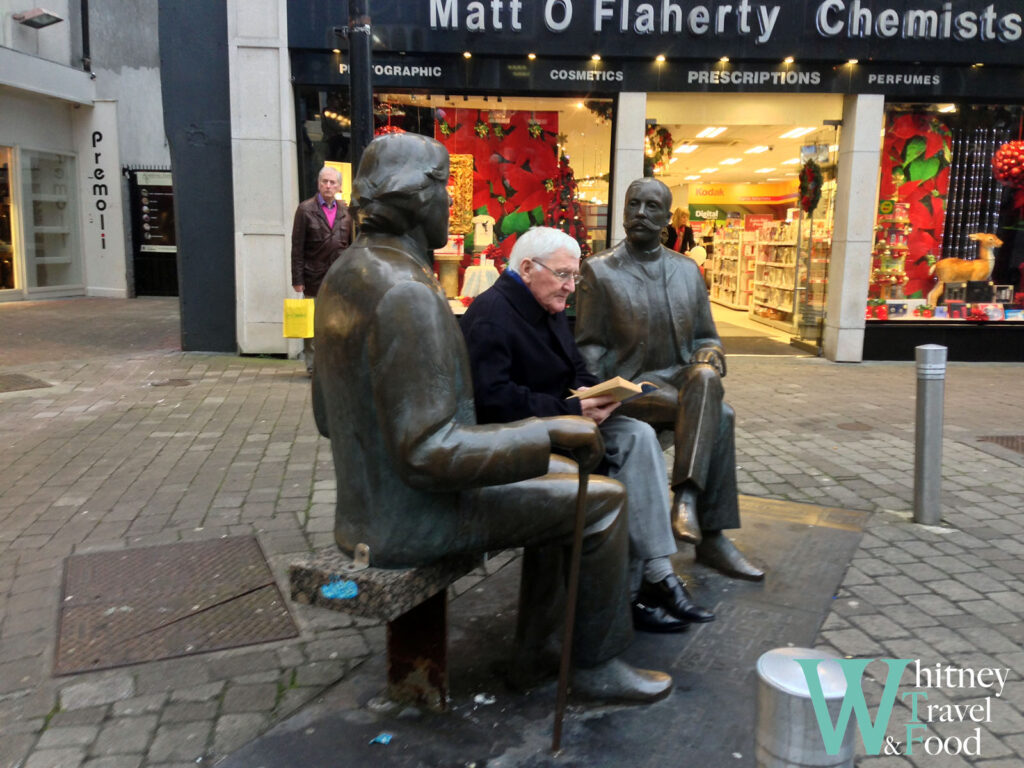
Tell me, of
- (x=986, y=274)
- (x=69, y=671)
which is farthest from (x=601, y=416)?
(x=986, y=274)

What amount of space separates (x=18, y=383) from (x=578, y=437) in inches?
321

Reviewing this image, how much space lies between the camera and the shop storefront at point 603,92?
1012 cm

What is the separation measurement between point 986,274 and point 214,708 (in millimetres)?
10966

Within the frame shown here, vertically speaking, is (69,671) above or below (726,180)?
below

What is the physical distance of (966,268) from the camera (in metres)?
11.1

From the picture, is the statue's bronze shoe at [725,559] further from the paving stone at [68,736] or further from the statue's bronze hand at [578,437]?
the paving stone at [68,736]

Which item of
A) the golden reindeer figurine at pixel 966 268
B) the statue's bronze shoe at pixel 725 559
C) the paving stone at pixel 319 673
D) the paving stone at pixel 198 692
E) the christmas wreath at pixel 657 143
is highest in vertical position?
the christmas wreath at pixel 657 143

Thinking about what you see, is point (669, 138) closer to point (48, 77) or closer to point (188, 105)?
point (188, 105)

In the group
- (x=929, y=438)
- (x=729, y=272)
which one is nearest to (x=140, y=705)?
(x=929, y=438)

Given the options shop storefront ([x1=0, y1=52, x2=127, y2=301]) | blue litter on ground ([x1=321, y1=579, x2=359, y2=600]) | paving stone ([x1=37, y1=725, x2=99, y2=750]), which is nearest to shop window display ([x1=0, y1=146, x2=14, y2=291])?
shop storefront ([x1=0, y1=52, x2=127, y2=301])

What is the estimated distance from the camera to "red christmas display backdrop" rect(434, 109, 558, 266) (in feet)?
35.6

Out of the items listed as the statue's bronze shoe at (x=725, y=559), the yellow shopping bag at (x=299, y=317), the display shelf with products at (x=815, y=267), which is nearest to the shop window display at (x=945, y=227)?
the display shelf with products at (x=815, y=267)

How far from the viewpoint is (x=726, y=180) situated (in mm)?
19188

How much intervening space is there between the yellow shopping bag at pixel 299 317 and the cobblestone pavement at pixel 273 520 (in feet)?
1.71
